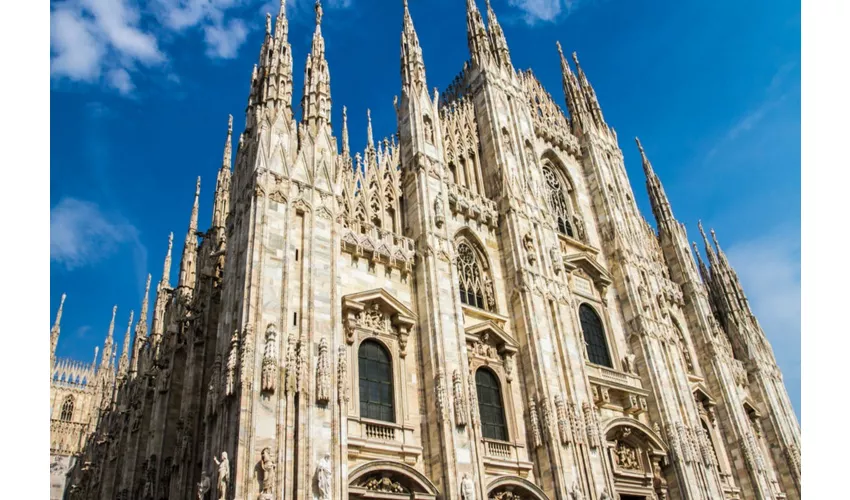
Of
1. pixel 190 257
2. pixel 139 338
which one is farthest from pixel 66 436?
pixel 190 257

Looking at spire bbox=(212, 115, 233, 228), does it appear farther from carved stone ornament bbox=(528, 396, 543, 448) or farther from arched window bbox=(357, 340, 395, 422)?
carved stone ornament bbox=(528, 396, 543, 448)

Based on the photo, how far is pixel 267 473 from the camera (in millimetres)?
13641

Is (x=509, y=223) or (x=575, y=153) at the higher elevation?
(x=575, y=153)

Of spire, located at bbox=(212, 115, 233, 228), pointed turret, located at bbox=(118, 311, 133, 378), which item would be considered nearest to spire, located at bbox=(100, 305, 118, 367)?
pointed turret, located at bbox=(118, 311, 133, 378)

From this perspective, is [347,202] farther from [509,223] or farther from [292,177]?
[509,223]

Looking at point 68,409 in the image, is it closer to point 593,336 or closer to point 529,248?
point 529,248

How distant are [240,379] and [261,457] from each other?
1865mm

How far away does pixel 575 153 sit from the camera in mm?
33406

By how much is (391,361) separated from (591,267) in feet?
41.0

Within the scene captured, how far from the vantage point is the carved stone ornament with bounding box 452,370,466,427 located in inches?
701

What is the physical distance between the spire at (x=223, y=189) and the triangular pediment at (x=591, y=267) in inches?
593

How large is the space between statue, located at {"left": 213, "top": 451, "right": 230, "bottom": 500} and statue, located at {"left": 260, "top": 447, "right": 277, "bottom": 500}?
718 millimetres

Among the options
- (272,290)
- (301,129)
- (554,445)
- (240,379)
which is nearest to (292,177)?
(301,129)

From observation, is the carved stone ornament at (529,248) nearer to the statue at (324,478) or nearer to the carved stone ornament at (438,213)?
the carved stone ornament at (438,213)
